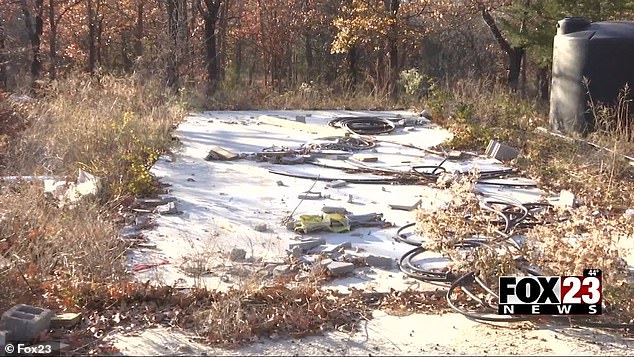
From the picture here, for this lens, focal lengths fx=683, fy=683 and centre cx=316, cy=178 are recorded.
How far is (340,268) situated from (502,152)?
4590 mm

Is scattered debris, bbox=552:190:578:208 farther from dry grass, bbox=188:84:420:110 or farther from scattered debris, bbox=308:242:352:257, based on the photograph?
dry grass, bbox=188:84:420:110

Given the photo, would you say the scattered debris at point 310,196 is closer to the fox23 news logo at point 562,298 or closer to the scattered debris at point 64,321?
the fox23 news logo at point 562,298

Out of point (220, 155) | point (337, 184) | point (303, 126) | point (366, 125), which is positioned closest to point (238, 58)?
point (303, 126)

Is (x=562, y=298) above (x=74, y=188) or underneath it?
underneath

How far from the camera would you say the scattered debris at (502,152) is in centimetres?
844

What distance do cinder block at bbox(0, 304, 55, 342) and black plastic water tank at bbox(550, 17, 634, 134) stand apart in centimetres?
761

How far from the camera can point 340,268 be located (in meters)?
4.52

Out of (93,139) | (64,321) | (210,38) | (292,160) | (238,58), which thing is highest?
(210,38)

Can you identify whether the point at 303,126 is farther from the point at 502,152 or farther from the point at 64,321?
the point at 64,321

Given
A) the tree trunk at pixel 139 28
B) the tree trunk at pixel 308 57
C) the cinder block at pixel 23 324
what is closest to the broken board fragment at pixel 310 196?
the cinder block at pixel 23 324

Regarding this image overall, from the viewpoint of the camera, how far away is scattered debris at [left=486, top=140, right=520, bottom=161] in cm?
844

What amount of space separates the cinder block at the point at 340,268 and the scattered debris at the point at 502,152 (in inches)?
176

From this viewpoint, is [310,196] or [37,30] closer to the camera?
[310,196]

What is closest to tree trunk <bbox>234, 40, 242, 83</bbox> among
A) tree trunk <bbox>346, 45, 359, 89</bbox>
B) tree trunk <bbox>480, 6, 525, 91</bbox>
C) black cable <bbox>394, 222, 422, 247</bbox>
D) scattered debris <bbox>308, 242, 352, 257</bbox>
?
tree trunk <bbox>346, 45, 359, 89</bbox>
